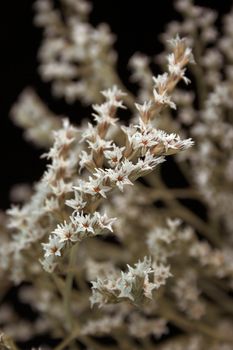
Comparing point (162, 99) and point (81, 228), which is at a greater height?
point (162, 99)

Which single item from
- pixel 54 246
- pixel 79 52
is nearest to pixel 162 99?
pixel 54 246

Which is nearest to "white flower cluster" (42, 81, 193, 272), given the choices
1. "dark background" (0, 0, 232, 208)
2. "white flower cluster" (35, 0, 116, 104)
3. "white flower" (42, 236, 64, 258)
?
"white flower" (42, 236, 64, 258)

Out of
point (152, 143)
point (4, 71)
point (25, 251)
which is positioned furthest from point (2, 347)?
point (4, 71)

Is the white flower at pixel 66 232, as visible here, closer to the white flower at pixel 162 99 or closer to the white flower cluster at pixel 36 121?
the white flower at pixel 162 99

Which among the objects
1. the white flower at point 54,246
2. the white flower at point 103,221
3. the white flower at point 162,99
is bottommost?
the white flower at point 54,246

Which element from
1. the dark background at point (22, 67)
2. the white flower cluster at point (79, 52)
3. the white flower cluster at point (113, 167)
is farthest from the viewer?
the dark background at point (22, 67)

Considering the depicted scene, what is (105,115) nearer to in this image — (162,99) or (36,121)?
(162,99)

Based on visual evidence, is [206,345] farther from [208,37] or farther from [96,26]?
[96,26]

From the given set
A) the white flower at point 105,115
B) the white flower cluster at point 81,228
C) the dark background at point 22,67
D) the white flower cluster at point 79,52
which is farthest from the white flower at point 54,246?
the dark background at point 22,67
